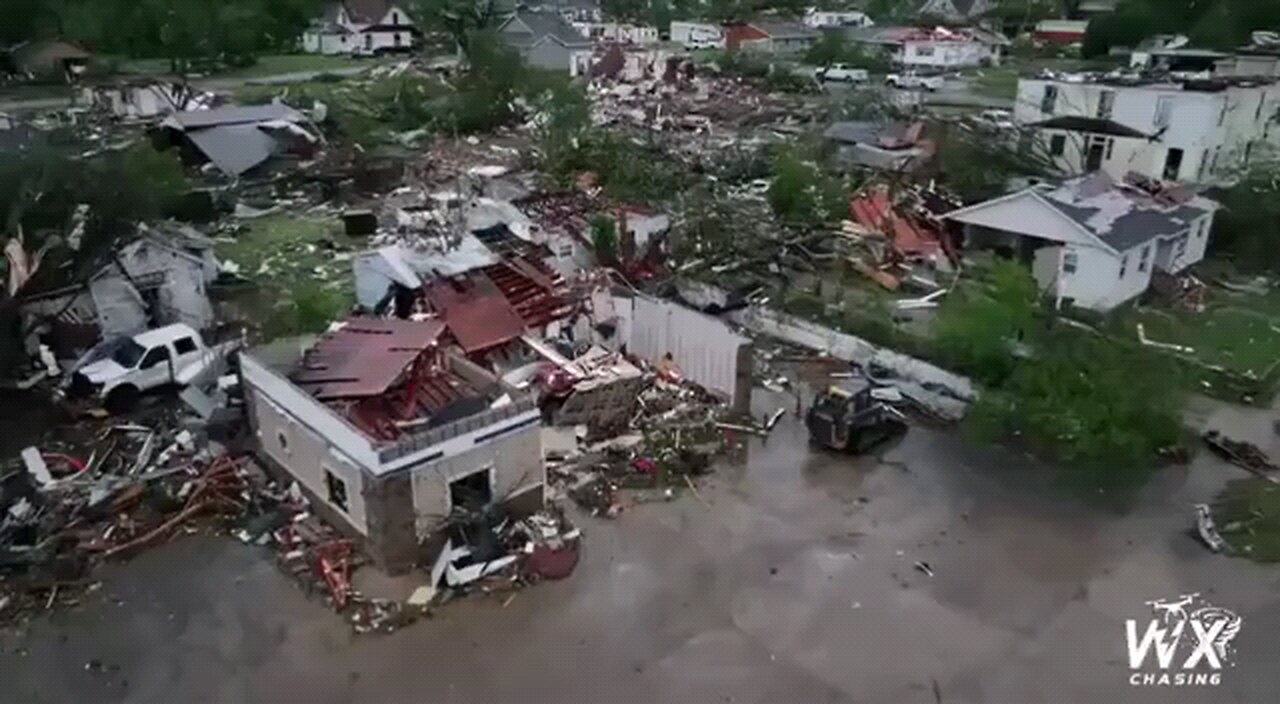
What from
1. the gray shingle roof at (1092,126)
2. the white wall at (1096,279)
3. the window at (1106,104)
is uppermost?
the window at (1106,104)

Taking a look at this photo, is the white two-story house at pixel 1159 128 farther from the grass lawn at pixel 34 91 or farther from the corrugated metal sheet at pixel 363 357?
the grass lawn at pixel 34 91

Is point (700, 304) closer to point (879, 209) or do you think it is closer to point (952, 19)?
point (879, 209)

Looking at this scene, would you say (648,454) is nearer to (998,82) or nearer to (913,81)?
(913,81)

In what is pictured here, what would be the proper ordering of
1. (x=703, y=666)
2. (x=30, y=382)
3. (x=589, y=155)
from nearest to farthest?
(x=703, y=666) < (x=30, y=382) < (x=589, y=155)

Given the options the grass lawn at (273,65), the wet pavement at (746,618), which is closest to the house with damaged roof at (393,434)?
the wet pavement at (746,618)

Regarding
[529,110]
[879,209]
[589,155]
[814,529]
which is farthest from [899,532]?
[529,110]

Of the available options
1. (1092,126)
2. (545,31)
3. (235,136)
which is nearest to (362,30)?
(545,31)

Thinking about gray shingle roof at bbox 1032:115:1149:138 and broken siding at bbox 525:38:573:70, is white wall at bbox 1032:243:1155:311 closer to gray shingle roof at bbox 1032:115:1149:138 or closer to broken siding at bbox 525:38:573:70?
gray shingle roof at bbox 1032:115:1149:138
